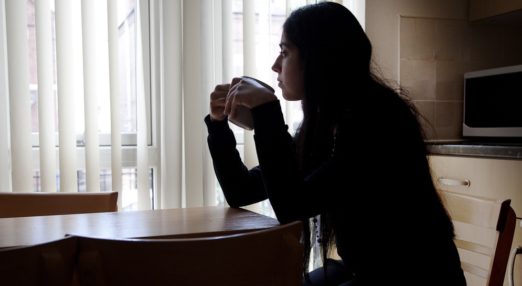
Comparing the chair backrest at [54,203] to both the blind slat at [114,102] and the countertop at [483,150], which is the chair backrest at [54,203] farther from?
the countertop at [483,150]

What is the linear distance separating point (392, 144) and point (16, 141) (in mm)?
1376

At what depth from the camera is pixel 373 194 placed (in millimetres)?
873

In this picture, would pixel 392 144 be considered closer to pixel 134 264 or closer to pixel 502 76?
pixel 134 264

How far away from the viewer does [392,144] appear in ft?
2.90

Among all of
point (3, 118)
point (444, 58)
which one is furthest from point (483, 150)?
point (3, 118)

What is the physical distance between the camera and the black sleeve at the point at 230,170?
1128mm

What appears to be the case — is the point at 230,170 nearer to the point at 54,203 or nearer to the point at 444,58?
the point at 54,203

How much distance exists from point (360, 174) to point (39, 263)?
0.56 meters

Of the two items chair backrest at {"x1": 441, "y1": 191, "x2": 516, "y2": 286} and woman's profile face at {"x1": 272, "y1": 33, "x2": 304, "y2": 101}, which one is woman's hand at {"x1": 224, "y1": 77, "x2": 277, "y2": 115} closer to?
woman's profile face at {"x1": 272, "y1": 33, "x2": 304, "y2": 101}

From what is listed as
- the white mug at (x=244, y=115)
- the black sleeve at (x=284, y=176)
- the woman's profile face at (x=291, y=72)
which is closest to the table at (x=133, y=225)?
the black sleeve at (x=284, y=176)

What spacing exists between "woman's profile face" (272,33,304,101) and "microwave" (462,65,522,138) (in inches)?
52.0

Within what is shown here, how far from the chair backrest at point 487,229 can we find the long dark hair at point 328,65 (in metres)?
0.32

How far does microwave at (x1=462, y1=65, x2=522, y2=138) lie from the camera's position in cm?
197

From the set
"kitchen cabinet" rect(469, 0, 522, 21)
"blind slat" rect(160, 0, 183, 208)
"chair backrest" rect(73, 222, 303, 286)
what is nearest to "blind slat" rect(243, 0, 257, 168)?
"blind slat" rect(160, 0, 183, 208)
